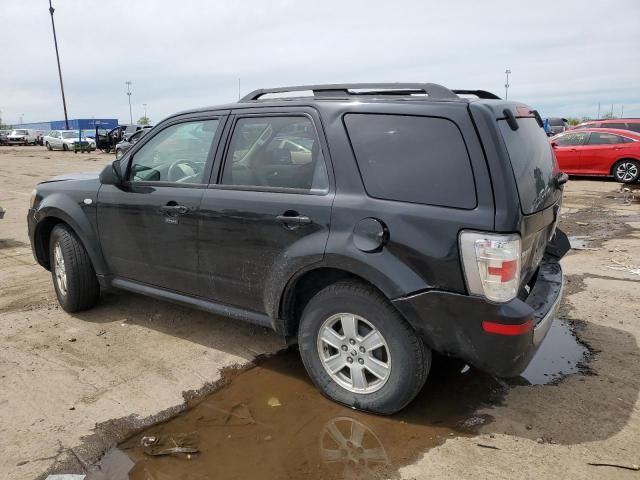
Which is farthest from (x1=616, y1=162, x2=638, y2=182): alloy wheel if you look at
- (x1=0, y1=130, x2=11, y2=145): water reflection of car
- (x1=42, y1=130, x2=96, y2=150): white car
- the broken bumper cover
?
(x1=0, y1=130, x2=11, y2=145): water reflection of car

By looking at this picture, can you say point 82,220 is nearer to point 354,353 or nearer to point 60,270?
point 60,270

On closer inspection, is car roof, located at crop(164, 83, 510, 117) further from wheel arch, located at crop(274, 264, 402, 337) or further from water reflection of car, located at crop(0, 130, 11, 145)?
water reflection of car, located at crop(0, 130, 11, 145)

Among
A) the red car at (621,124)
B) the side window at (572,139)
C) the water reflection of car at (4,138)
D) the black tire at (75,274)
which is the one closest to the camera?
the black tire at (75,274)

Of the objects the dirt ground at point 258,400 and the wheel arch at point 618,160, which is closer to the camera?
the dirt ground at point 258,400

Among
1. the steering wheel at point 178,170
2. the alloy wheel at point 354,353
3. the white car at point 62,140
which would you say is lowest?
the alloy wheel at point 354,353

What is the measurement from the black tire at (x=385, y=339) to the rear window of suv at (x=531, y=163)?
36.0 inches

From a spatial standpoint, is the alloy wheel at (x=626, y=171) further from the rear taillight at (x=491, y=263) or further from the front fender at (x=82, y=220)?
the front fender at (x=82, y=220)

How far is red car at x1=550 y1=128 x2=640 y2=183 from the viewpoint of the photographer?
14836 millimetres

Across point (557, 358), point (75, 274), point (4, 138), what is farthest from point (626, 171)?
point (4, 138)

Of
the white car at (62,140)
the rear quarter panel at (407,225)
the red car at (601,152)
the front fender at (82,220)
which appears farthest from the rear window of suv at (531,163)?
the white car at (62,140)

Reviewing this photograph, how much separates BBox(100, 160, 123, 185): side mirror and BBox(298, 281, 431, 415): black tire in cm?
199

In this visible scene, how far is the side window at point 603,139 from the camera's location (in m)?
15.0

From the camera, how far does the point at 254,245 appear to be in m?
3.41

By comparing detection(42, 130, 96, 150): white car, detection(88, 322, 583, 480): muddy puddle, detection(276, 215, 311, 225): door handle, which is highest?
detection(42, 130, 96, 150): white car
